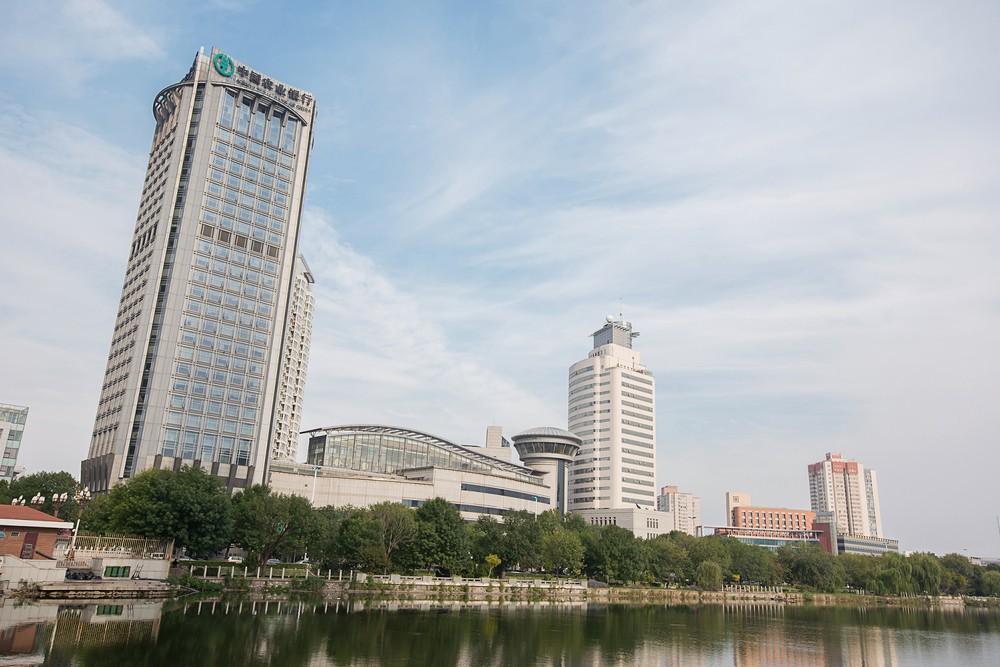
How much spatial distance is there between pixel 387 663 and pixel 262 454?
3412 inches

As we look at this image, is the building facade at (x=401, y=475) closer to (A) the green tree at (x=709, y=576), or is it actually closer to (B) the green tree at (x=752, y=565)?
(A) the green tree at (x=709, y=576)

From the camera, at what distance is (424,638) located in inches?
1783

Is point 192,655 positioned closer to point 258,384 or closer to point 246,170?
point 258,384

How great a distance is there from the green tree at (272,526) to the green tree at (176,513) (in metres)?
3.89

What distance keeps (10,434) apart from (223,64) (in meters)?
86.1

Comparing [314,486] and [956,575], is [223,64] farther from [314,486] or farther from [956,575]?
[956,575]

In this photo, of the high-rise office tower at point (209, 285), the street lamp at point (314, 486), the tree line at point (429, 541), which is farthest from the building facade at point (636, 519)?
the high-rise office tower at point (209, 285)

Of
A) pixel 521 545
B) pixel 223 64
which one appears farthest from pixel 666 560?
pixel 223 64

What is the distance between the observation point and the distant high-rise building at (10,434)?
13525cm

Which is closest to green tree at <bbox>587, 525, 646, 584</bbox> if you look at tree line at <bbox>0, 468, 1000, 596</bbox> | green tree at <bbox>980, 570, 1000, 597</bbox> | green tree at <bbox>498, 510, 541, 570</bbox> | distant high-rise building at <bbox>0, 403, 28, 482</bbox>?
tree line at <bbox>0, 468, 1000, 596</bbox>

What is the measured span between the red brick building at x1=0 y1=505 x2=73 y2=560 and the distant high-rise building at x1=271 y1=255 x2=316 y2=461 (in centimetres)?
9772

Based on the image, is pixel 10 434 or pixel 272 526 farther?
pixel 10 434

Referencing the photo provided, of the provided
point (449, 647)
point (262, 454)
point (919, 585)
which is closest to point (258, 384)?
point (262, 454)

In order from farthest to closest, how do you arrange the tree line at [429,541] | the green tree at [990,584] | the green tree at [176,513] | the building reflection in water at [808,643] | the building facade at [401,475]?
the green tree at [990,584], the building facade at [401,475], the tree line at [429,541], the green tree at [176,513], the building reflection in water at [808,643]
